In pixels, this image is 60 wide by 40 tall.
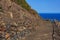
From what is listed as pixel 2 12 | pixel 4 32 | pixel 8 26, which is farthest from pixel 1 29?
pixel 2 12

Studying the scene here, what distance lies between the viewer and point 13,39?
63.4 ft

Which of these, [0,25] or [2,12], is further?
[2,12]

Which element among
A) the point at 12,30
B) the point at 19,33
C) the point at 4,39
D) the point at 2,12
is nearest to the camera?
the point at 4,39

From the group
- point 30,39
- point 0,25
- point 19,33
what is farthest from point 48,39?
point 0,25

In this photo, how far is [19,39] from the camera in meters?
21.5

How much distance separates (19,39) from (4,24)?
246cm

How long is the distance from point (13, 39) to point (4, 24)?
4.48 feet

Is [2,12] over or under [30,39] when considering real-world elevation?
over

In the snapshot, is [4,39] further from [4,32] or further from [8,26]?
[8,26]

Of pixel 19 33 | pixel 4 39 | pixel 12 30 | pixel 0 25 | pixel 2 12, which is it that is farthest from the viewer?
pixel 2 12

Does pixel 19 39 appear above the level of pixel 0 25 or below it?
below

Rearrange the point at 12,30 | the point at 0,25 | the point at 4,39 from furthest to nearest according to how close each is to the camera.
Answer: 1. the point at 12,30
2. the point at 0,25
3. the point at 4,39

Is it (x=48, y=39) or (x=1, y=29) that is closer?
(x=1, y=29)

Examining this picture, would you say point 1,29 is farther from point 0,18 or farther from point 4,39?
point 0,18
